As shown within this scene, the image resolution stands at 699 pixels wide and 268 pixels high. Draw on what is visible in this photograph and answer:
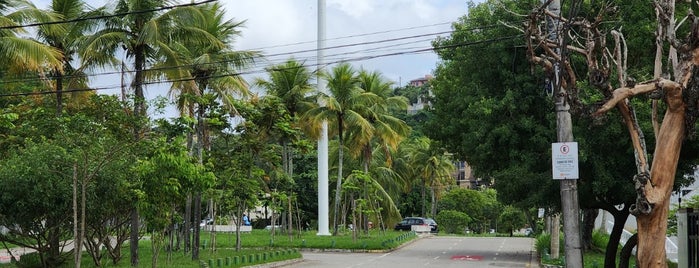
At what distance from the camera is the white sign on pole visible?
1405 centimetres

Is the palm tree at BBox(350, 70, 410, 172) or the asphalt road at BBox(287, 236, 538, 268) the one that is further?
the palm tree at BBox(350, 70, 410, 172)

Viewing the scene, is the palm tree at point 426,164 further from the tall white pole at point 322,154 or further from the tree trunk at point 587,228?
the tree trunk at point 587,228

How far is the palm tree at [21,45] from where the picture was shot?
21.3 metres

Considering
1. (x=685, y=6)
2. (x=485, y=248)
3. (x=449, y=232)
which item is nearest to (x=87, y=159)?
(x=685, y=6)

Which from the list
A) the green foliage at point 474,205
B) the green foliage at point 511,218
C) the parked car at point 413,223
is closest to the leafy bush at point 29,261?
the parked car at point 413,223

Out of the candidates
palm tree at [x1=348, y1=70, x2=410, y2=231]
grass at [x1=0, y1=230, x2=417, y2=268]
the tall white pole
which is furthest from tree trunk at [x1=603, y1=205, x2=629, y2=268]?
the tall white pole

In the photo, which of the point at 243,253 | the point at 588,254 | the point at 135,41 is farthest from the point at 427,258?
the point at 135,41

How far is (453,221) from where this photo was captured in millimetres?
70125

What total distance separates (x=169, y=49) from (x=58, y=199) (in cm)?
620

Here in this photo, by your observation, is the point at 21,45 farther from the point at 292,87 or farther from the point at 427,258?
the point at 292,87

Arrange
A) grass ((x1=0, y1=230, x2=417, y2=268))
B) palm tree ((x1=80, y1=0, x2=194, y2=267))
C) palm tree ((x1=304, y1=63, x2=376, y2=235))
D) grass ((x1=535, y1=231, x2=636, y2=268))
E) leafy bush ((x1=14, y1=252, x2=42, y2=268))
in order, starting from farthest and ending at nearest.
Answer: palm tree ((x1=304, y1=63, x2=376, y2=235)) → grass ((x1=535, y1=231, x2=636, y2=268)) → grass ((x1=0, y1=230, x2=417, y2=268)) → palm tree ((x1=80, y1=0, x2=194, y2=267)) → leafy bush ((x1=14, y1=252, x2=42, y2=268))

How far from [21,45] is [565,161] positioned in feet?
47.8

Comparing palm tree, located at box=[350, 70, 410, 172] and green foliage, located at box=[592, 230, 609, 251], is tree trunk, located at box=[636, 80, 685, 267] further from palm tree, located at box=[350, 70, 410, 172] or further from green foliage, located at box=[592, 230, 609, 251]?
palm tree, located at box=[350, 70, 410, 172]

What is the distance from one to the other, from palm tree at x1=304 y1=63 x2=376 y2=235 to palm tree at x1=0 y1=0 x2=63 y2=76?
18162 mm
